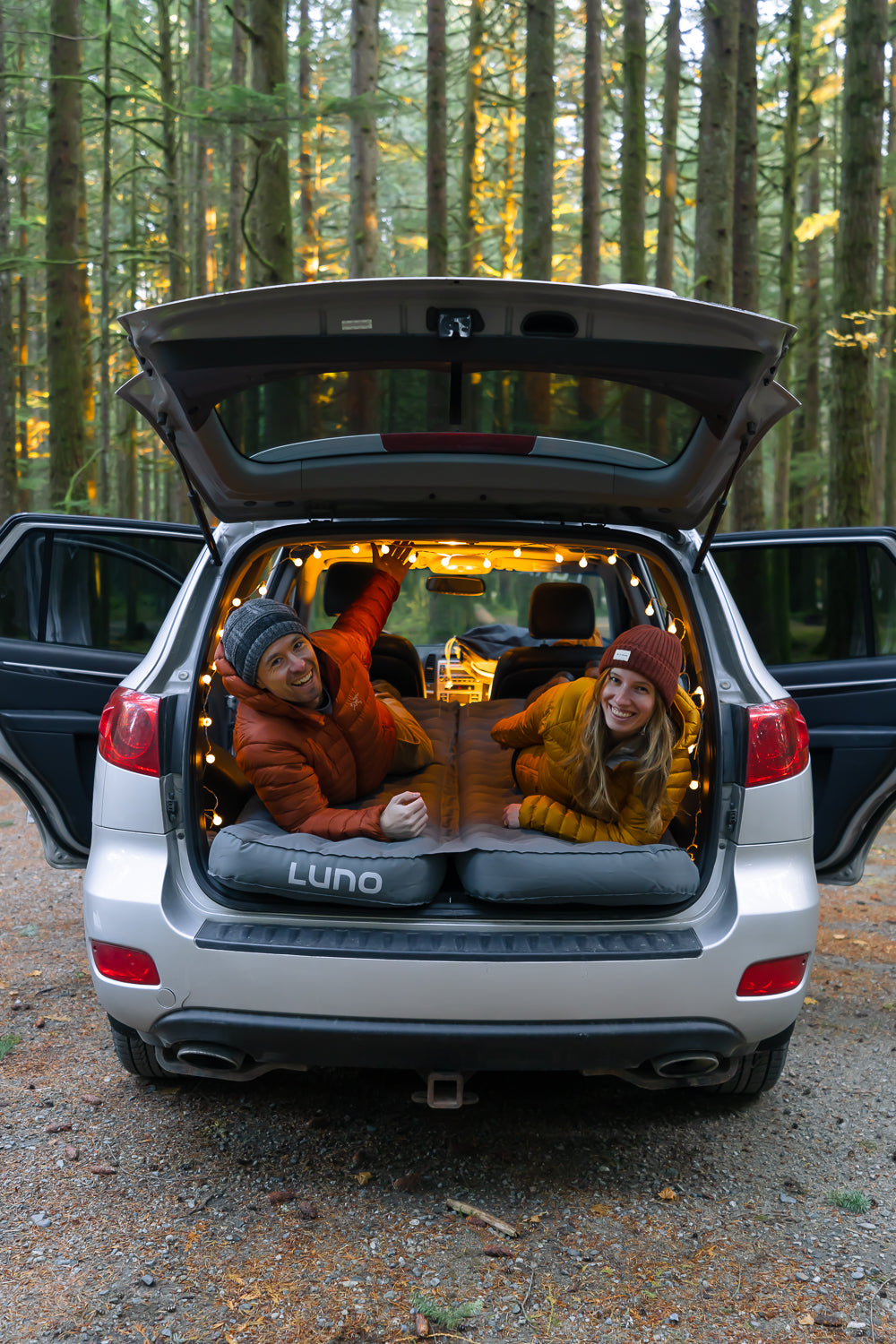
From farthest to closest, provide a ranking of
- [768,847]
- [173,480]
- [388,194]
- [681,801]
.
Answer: [388,194], [173,480], [681,801], [768,847]

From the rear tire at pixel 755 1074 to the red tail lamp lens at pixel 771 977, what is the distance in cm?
36

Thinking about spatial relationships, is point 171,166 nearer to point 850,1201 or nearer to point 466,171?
point 466,171

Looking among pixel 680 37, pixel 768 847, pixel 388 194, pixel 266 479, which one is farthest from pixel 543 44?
pixel 388 194

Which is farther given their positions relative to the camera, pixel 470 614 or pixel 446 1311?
pixel 470 614

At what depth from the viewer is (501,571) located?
5688 mm

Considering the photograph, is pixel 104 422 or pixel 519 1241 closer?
pixel 519 1241

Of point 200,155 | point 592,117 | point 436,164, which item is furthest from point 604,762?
point 200,155

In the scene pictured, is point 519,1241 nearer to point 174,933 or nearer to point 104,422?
point 174,933

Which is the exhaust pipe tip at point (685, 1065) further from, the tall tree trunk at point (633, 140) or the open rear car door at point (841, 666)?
the tall tree trunk at point (633, 140)

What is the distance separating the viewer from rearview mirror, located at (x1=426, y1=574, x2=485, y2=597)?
17.0 ft

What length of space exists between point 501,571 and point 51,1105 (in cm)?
351

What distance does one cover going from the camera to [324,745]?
3.35m

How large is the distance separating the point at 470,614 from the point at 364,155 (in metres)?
7.56

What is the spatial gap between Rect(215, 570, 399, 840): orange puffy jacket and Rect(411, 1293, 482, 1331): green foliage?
115 cm
